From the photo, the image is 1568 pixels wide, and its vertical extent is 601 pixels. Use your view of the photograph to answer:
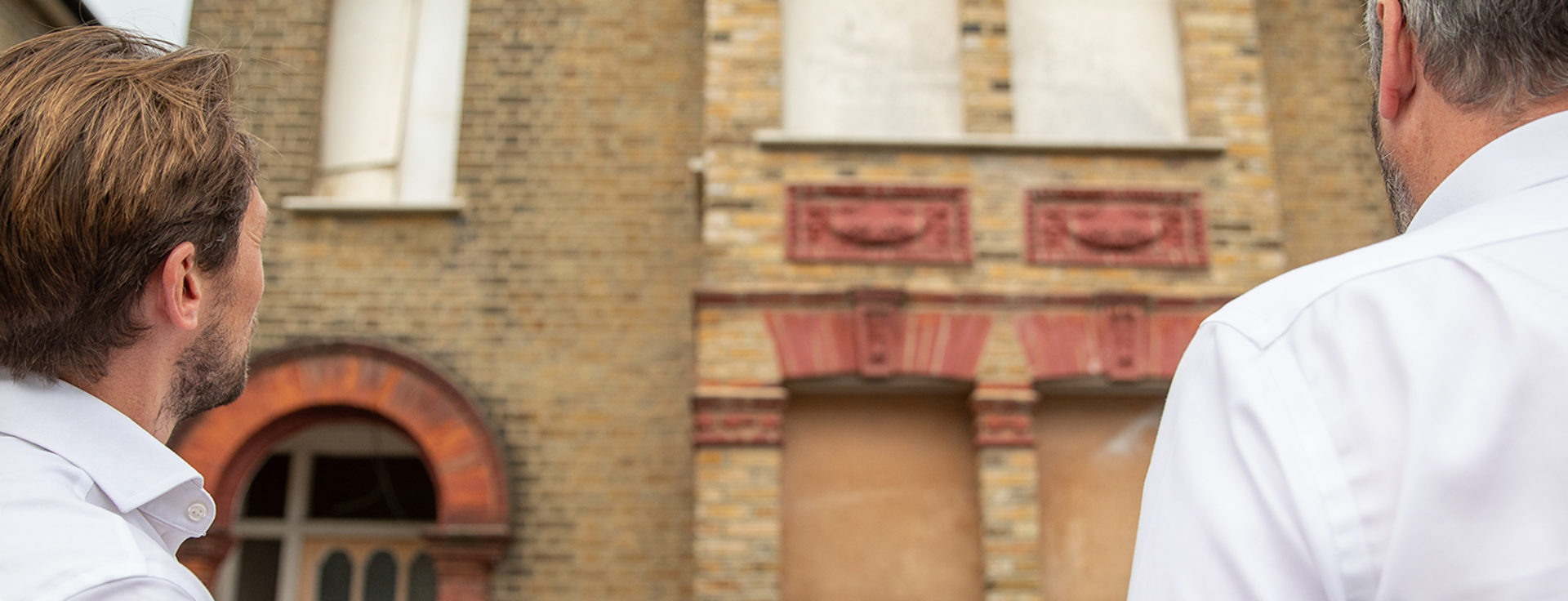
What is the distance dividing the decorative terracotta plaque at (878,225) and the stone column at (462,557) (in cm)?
250

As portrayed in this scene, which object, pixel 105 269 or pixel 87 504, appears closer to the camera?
pixel 87 504

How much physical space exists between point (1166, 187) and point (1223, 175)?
0.39 meters

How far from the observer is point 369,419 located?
7746 millimetres

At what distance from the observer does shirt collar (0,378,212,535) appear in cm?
124

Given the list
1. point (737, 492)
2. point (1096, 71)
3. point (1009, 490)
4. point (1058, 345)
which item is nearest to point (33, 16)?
point (737, 492)

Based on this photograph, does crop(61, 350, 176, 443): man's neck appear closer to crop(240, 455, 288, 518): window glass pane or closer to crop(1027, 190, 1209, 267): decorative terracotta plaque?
crop(1027, 190, 1209, 267): decorative terracotta plaque

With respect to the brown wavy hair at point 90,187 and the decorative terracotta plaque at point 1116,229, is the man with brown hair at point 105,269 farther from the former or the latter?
the decorative terracotta plaque at point 1116,229

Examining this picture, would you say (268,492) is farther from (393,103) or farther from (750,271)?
(750,271)

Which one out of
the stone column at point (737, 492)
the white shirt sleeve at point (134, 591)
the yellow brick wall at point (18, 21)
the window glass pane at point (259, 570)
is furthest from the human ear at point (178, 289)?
the window glass pane at point (259, 570)

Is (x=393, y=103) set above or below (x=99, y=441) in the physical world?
above

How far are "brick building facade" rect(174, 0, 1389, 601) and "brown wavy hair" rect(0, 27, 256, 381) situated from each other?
532 centimetres

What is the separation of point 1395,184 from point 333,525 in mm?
8335

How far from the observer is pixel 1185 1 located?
766 cm

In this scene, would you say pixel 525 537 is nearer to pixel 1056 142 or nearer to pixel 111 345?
pixel 1056 142
